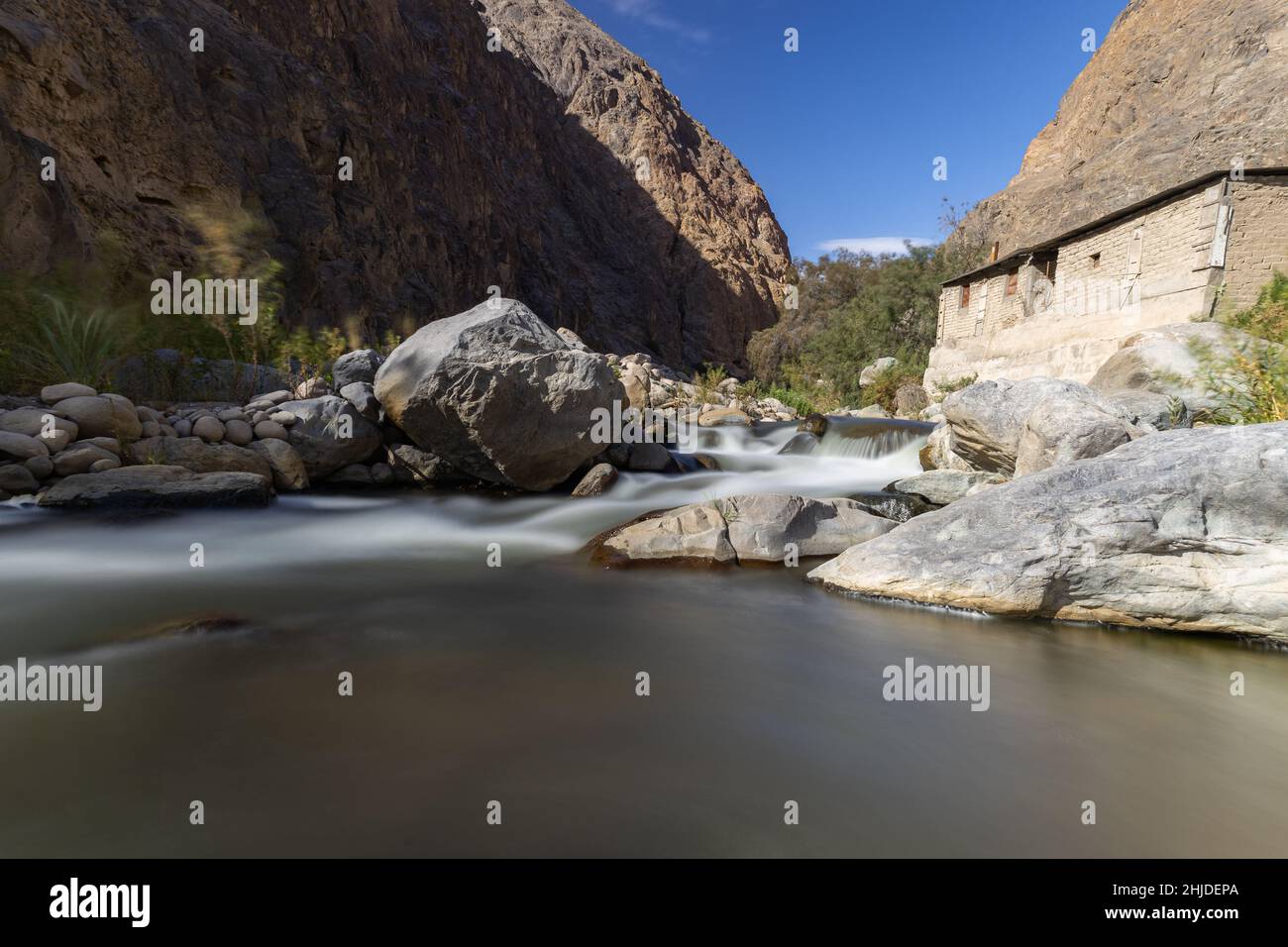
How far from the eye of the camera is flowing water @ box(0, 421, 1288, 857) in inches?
85.5

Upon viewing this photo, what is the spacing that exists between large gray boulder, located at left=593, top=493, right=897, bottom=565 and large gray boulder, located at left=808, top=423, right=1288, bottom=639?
3.80 feet

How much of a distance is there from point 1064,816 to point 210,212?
21485 mm

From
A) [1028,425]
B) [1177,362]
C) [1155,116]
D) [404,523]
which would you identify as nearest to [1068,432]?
[1028,425]

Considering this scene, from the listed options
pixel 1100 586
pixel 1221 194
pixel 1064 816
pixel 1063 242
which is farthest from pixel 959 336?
pixel 1064 816

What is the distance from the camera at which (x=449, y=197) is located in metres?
33.4

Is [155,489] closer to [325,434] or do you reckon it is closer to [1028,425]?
[325,434]

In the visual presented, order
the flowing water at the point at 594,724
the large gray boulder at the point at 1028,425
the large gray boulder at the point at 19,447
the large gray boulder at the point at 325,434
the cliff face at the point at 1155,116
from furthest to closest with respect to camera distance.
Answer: the cliff face at the point at 1155,116 → the large gray boulder at the point at 325,434 → the large gray boulder at the point at 19,447 → the large gray boulder at the point at 1028,425 → the flowing water at the point at 594,724

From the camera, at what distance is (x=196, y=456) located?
25.3 feet

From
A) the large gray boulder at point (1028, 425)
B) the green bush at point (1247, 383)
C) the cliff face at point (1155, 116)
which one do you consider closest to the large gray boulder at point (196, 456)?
the large gray boulder at point (1028, 425)

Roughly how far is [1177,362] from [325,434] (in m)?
11.7

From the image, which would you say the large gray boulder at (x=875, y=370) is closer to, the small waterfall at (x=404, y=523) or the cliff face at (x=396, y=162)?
the small waterfall at (x=404, y=523)

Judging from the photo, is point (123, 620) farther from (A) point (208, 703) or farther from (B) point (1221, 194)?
(B) point (1221, 194)

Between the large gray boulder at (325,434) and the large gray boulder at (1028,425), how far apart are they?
298 inches

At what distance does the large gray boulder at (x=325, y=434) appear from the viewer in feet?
28.1
